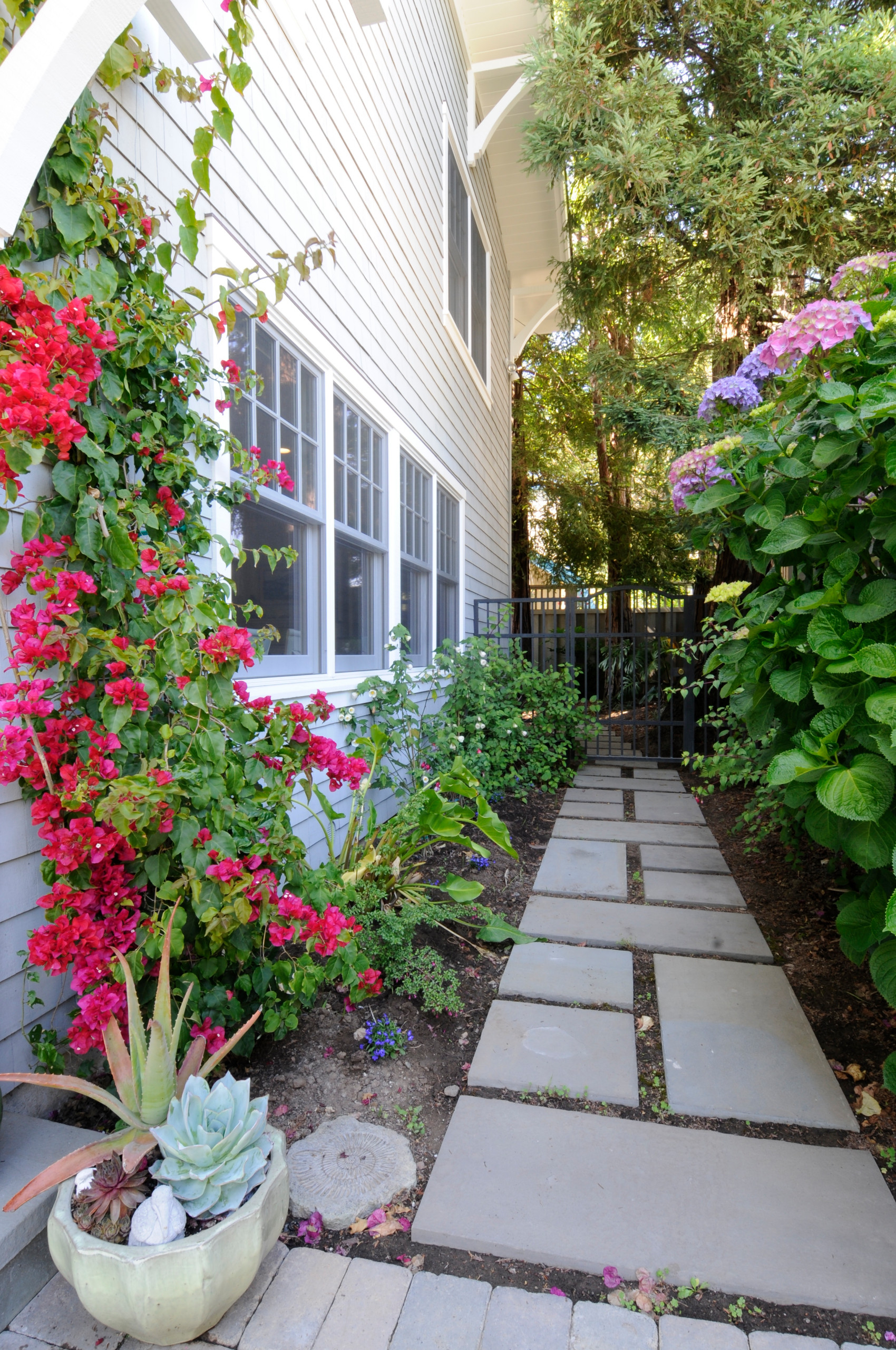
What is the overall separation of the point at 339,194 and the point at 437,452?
80.5 inches

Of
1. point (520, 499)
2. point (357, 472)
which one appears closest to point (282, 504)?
point (357, 472)

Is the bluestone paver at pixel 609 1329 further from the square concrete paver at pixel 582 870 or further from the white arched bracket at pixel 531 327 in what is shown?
the white arched bracket at pixel 531 327

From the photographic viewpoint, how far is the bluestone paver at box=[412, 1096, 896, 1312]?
1271 millimetres

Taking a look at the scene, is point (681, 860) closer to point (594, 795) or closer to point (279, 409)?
point (594, 795)

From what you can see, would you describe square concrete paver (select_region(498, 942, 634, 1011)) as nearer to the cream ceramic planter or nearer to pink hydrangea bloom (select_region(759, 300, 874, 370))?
the cream ceramic planter

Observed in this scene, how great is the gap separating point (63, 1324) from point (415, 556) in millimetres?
4031

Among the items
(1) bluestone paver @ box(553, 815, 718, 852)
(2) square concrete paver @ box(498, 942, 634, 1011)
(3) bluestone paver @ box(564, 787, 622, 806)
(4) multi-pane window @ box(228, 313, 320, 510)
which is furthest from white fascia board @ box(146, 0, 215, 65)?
(3) bluestone paver @ box(564, 787, 622, 806)

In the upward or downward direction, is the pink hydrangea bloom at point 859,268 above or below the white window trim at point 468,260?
below

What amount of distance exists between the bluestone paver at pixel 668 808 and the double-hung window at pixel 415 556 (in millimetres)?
1740

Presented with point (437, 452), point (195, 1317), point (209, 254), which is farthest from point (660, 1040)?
point (437, 452)

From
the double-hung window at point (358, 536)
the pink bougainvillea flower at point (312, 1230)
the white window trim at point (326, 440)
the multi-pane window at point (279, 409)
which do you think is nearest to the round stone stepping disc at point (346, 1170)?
the pink bougainvillea flower at point (312, 1230)

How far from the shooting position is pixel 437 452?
17.0 feet

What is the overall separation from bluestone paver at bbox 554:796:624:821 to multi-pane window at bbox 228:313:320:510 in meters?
2.54

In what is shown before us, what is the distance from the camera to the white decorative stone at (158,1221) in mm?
1104
